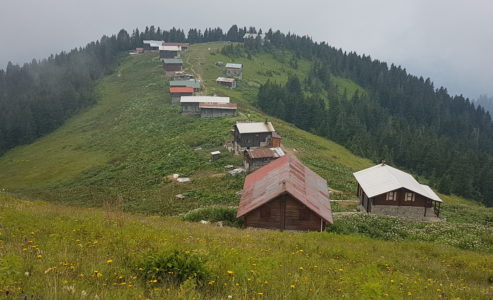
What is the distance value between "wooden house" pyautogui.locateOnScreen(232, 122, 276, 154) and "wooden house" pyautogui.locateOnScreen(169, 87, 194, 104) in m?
39.7

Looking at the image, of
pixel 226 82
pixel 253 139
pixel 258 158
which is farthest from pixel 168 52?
pixel 258 158

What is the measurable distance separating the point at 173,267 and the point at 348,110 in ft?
415

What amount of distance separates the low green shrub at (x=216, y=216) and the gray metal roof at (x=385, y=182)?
18105 millimetres

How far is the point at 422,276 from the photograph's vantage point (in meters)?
13.2

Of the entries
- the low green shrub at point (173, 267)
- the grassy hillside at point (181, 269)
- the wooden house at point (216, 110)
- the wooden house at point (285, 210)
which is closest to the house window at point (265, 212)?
the wooden house at point (285, 210)

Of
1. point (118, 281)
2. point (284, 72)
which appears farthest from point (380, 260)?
point (284, 72)

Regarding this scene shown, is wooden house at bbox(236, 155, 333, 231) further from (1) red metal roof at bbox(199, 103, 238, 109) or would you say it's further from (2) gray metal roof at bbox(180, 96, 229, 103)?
(2) gray metal roof at bbox(180, 96, 229, 103)

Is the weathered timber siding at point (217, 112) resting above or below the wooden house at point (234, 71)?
below

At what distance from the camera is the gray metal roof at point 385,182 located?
41.3 metres

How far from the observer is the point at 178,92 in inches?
3898

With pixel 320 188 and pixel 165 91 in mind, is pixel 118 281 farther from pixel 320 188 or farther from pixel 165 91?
pixel 165 91

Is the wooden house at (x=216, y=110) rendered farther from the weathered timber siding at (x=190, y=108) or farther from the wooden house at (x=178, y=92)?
the wooden house at (x=178, y=92)

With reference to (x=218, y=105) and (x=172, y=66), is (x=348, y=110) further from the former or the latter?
(x=172, y=66)

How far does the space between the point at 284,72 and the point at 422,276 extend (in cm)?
16151
